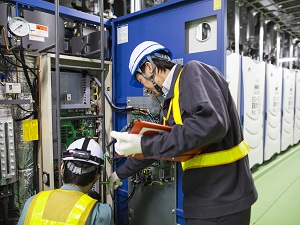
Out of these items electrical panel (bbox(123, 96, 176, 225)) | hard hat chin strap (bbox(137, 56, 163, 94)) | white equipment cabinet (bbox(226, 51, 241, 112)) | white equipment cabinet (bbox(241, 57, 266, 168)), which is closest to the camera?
hard hat chin strap (bbox(137, 56, 163, 94))

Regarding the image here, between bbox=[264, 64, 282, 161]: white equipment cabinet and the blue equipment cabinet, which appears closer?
the blue equipment cabinet

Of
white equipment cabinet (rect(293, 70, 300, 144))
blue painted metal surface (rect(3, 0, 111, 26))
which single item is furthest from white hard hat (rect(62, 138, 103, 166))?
white equipment cabinet (rect(293, 70, 300, 144))

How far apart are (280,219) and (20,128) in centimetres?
281

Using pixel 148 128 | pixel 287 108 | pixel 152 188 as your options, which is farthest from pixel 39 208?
pixel 287 108

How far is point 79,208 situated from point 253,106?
3.40m

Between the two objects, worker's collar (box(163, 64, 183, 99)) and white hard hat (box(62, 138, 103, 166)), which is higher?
worker's collar (box(163, 64, 183, 99))

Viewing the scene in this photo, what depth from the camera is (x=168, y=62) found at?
133 centimetres

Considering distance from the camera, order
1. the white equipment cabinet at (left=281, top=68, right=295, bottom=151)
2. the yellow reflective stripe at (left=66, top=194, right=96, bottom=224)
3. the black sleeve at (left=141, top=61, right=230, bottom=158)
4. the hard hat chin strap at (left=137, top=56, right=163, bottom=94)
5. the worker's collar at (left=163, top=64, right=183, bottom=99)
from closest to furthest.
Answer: the black sleeve at (left=141, top=61, right=230, bottom=158) < the yellow reflective stripe at (left=66, top=194, right=96, bottom=224) < the worker's collar at (left=163, top=64, right=183, bottom=99) < the hard hat chin strap at (left=137, top=56, right=163, bottom=94) < the white equipment cabinet at (left=281, top=68, right=295, bottom=151)

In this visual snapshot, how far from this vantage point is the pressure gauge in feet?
5.03

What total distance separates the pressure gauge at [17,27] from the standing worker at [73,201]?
33.8 inches

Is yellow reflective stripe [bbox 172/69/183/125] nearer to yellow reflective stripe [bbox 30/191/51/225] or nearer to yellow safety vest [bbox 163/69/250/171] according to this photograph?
yellow safety vest [bbox 163/69/250/171]

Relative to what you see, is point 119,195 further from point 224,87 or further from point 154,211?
point 224,87

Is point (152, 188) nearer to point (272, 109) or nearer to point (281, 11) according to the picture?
point (272, 109)

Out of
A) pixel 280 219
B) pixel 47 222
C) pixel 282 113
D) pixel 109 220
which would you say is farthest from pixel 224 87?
pixel 282 113
